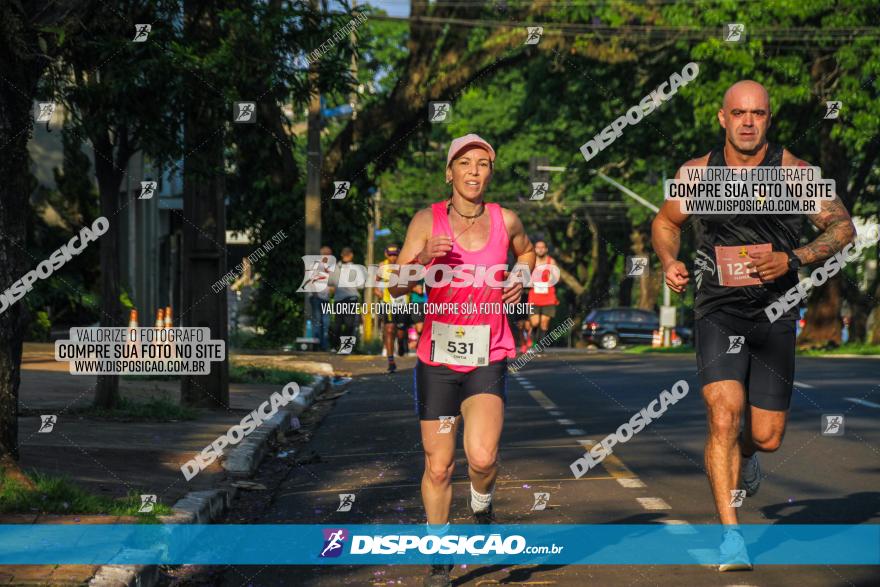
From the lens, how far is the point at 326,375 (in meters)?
23.7

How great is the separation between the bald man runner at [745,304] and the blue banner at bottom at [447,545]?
0.50 metres

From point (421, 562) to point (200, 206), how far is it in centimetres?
910

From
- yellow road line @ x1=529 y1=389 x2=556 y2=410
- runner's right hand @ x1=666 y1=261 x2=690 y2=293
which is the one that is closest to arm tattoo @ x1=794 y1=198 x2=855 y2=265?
runner's right hand @ x1=666 y1=261 x2=690 y2=293

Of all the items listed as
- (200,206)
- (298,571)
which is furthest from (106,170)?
(298,571)

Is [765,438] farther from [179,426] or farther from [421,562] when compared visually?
[179,426]

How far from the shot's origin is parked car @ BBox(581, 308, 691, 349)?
52.7 meters

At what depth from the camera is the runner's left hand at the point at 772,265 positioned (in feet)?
24.5

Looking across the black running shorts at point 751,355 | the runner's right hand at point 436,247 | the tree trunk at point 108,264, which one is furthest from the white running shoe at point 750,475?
the tree trunk at point 108,264

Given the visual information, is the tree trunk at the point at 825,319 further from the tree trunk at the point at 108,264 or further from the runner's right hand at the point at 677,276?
the runner's right hand at the point at 677,276

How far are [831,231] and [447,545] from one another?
2.59 metres

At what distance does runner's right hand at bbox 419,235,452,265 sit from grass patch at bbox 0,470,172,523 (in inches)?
96.5

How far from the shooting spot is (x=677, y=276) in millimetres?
7594

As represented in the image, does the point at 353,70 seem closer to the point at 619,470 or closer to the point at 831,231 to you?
the point at 619,470

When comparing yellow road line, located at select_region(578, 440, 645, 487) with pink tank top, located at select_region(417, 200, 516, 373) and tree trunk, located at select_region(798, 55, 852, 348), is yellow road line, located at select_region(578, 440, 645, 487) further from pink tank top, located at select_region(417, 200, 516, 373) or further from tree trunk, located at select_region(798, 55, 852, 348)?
tree trunk, located at select_region(798, 55, 852, 348)
